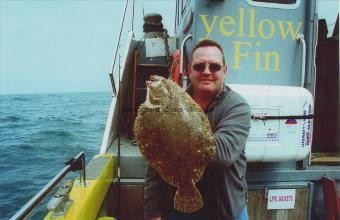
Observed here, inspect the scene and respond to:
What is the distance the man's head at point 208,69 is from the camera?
1.87 m

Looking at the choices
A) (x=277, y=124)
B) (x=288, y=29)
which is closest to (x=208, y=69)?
(x=277, y=124)

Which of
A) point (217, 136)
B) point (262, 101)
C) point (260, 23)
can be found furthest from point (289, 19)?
point (217, 136)

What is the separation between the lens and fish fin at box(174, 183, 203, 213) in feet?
5.42

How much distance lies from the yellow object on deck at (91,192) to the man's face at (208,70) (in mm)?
1321

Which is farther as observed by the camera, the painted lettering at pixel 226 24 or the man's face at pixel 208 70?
the painted lettering at pixel 226 24

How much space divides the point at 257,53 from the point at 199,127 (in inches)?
101

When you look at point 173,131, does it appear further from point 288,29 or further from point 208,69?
point 288,29

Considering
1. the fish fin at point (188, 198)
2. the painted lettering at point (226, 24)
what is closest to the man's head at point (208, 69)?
the fish fin at point (188, 198)

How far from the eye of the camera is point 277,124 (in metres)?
3.06

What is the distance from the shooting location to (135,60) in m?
5.95

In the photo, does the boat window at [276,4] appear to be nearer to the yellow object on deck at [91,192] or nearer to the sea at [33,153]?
the yellow object on deck at [91,192]

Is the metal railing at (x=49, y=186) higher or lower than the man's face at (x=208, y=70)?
lower

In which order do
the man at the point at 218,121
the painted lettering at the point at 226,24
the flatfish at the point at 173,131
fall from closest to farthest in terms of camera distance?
the flatfish at the point at 173,131
the man at the point at 218,121
the painted lettering at the point at 226,24

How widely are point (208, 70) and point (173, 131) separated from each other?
54 centimetres
